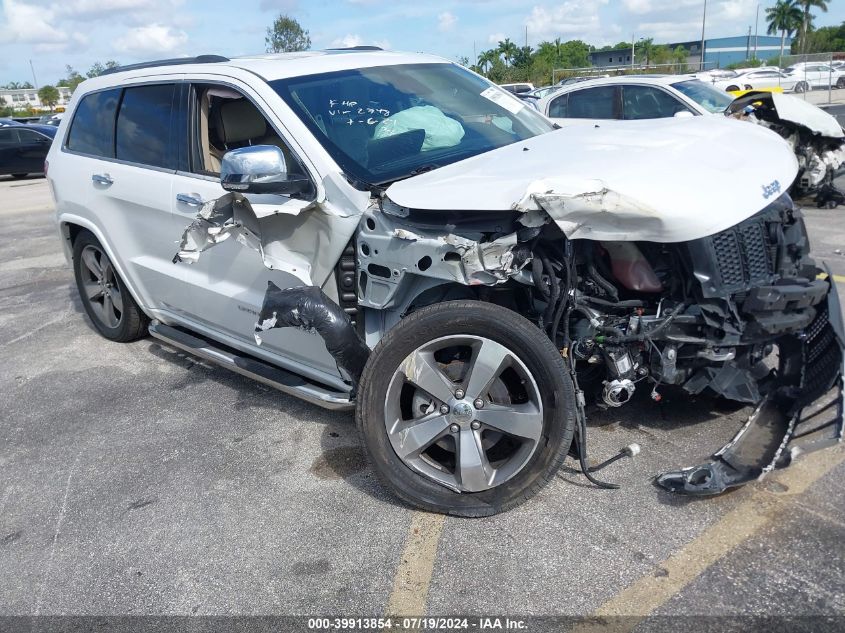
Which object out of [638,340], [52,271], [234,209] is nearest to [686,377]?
[638,340]

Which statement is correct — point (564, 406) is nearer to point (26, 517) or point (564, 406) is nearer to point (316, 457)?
point (316, 457)

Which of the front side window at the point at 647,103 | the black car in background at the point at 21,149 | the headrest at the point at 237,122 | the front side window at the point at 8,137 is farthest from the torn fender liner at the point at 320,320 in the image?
the front side window at the point at 8,137

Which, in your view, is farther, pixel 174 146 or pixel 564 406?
pixel 174 146

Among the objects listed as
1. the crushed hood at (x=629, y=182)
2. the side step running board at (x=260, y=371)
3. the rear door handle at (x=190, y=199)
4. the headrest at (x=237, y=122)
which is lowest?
the side step running board at (x=260, y=371)

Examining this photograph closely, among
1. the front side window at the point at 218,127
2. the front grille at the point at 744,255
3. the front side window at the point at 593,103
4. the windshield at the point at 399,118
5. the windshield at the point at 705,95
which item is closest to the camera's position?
the front grille at the point at 744,255

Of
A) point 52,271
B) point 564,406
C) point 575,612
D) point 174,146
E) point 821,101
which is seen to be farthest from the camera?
point 821,101

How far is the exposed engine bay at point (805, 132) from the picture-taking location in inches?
276

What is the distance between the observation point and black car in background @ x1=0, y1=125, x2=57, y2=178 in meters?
19.4

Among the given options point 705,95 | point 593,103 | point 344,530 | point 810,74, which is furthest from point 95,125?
point 810,74

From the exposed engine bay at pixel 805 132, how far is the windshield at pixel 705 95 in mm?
2067

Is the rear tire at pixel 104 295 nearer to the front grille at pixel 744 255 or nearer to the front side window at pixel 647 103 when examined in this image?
the front grille at pixel 744 255

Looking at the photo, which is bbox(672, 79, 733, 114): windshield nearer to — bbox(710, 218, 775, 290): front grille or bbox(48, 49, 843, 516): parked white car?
bbox(48, 49, 843, 516): parked white car

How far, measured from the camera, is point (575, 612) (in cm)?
258

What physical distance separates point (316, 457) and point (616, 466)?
1.55 m
